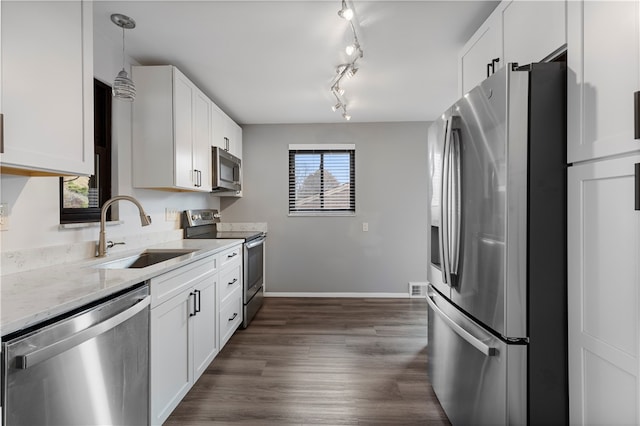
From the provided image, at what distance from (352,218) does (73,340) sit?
12.0 ft

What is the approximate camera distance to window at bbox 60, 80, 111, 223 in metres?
1.96

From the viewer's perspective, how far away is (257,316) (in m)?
3.75

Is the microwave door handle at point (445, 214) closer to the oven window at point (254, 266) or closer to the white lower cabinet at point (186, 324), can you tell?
the white lower cabinet at point (186, 324)

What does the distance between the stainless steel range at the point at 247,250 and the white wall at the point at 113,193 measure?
161 mm

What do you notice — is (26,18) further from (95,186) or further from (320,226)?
(320,226)

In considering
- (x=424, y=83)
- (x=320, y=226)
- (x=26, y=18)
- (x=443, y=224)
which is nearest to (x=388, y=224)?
(x=320, y=226)

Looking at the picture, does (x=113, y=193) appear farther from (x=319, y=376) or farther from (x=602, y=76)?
(x=602, y=76)

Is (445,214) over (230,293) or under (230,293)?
over

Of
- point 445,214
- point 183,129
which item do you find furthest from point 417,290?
point 183,129

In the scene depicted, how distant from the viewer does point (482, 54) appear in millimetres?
2025

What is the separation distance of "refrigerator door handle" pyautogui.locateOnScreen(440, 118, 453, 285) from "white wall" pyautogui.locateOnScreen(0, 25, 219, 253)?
2.15 metres

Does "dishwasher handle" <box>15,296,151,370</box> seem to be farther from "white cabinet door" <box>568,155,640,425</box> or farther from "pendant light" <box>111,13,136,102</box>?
"white cabinet door" <box>568,155,640,425</box>

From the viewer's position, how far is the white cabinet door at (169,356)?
1664mm

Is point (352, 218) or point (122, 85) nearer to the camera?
point (122, 85)
